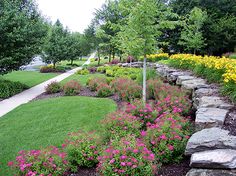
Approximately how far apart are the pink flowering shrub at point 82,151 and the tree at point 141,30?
3.32 meters

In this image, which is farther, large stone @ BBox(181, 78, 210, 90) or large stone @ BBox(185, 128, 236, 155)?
large stone @ BBox(181, 78, 210, 90)

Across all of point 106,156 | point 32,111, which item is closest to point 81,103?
point 32,111

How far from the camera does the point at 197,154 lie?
10.3 ft

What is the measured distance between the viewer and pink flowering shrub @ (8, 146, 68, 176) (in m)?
3.20

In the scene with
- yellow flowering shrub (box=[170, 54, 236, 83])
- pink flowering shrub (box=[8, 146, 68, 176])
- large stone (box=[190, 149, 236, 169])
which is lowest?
pink flowering shrub (box=[8, 146, 68, 176])

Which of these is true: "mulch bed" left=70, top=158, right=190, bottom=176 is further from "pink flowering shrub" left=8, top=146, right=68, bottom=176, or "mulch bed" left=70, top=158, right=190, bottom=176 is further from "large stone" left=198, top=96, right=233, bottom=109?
"large stone" left=198, top=96, right=233, bottom=109

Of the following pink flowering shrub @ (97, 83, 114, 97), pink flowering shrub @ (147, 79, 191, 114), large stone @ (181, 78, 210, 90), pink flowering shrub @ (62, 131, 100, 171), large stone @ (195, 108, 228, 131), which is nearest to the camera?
pink flowering shrub @ (62, 131, 100, 171)

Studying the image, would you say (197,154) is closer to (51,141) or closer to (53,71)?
(51,141)

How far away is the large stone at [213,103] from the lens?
4691mm

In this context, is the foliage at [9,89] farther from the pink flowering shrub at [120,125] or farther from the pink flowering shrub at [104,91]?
the pink flowering shrub at [120,125]

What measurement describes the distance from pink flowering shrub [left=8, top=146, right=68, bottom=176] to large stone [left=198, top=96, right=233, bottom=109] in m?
3.01

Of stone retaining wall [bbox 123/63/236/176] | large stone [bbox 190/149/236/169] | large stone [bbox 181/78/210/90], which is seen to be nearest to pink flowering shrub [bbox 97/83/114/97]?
large stone [bbox 181/78/210/90]

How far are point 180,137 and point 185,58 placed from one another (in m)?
7.27

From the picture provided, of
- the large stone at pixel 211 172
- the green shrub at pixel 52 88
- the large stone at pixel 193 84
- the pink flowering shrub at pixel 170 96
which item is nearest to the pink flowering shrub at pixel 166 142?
the large stone at pixel 211 172
